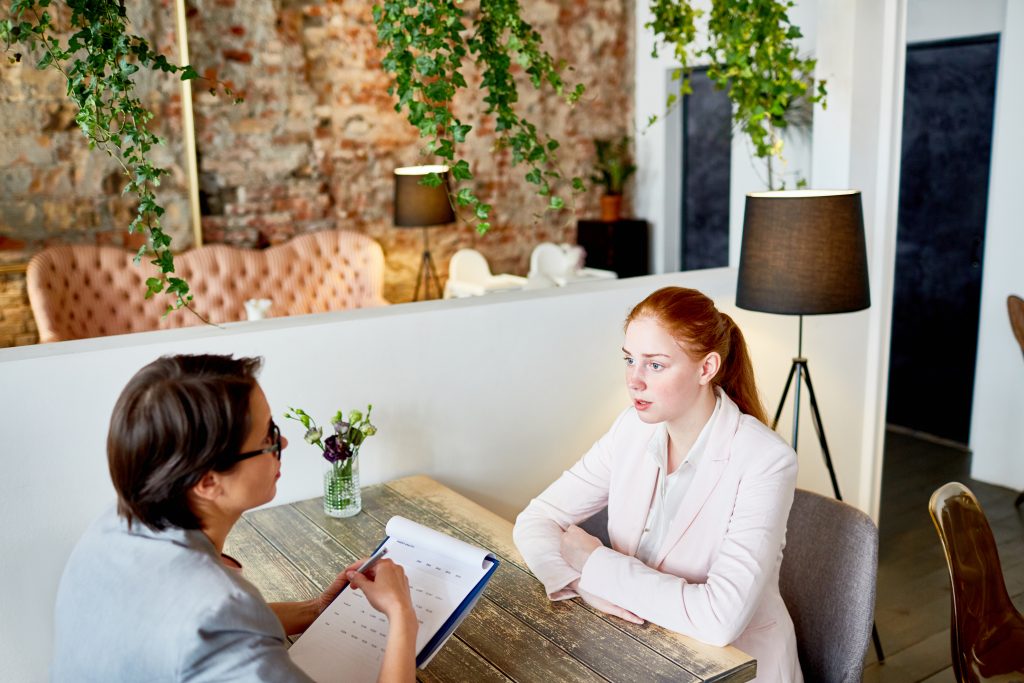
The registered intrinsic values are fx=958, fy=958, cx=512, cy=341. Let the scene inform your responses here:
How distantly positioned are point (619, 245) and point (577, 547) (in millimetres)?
5184

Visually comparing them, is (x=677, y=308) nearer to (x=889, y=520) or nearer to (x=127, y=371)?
(x=127, y=371)

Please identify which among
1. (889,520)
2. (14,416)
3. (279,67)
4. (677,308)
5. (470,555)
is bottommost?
(889,520)

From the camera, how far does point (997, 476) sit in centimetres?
473

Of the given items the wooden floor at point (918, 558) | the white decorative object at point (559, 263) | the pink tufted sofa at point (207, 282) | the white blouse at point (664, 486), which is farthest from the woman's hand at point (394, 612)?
the white decorative object at point (559, 263)

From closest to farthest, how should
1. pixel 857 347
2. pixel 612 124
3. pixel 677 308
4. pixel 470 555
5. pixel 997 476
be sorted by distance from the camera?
pixel 470 555 → pixel 677 308 → pixel 857 347 → pixel 997 476 → pixel 612 124

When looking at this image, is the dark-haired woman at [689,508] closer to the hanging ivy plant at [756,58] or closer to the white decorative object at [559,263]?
the hanging ivy plant at [756,58]

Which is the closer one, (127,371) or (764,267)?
(127,371)

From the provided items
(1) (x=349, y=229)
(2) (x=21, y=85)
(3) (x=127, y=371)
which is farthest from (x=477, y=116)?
(3) (x=127, y=371)

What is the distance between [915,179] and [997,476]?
5.58ft

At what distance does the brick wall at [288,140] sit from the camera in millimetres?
5227

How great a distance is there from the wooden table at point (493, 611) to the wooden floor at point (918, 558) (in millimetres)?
1614

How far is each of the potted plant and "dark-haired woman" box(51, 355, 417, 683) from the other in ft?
19.5

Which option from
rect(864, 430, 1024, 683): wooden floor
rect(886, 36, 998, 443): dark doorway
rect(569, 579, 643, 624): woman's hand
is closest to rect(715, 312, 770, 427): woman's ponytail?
rect(569, 579, 643, 624): woman's hand

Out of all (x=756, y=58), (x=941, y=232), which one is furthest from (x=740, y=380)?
(x=941, y=232)
